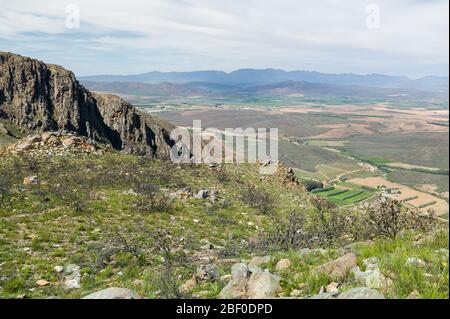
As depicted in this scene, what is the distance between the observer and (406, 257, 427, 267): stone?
6.88 meters

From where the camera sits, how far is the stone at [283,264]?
7934 millimetres

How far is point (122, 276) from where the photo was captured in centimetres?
963

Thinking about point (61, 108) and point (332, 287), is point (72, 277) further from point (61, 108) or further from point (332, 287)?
point (61, 108)

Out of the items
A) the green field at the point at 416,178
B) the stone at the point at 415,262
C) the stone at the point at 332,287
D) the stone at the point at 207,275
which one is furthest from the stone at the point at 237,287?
the green field at the point at 416,178

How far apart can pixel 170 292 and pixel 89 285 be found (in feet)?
10.7

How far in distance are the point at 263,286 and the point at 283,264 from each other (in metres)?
1.85

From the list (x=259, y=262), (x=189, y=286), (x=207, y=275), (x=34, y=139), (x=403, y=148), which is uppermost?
(x=34, y=139)

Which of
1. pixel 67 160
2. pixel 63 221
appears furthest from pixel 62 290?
pixel 67 160

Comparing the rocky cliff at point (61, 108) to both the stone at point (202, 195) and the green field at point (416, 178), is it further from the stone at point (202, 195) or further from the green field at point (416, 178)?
the green field at point (416, 178)

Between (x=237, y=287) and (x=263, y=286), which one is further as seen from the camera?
(x=237, y=287)

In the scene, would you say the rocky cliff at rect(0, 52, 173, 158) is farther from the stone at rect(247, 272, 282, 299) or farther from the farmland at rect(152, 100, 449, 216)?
the farmland at rect(152, 100, 449, 216)

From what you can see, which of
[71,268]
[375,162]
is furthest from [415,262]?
[375,162]

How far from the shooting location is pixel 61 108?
39.0 meters

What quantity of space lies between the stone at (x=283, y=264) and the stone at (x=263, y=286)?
126 centimetres
